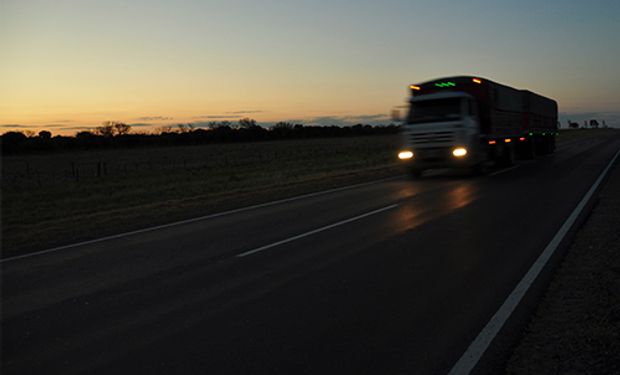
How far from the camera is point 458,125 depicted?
16.7 metres

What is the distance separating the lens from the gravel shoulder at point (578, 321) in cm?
367

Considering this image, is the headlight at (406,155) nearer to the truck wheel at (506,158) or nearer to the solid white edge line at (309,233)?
the truck wheel at (506,158)

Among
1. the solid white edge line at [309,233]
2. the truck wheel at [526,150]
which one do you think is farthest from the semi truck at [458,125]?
the solid white edge line at [309,233]

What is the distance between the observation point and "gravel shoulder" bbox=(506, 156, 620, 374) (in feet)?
12.0

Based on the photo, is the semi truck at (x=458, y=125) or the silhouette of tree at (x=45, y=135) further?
the silhouette of tree at (x=45, y=135)

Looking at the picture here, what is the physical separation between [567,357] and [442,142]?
44.9ft

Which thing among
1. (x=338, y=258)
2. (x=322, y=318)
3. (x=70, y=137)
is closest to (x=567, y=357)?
(x=322, y=318)

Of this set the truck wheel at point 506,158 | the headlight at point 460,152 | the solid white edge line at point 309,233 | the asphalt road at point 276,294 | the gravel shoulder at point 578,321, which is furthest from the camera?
the truck wheel at point 506,158

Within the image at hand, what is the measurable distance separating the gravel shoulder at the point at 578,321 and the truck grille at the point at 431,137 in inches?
389

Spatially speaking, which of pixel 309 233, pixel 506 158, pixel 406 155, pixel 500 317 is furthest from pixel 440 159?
pixel 500 317

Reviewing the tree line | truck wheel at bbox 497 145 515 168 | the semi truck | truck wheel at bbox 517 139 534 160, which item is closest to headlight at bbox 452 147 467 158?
the semi truck

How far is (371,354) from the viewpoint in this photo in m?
3.96

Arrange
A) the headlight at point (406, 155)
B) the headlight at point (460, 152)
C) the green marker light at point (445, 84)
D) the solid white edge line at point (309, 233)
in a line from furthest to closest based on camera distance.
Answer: the green marker light at point (445, 84), the headlight at point (406, 155), the headlight at point (460, 152), the solid white edge line at point (309, 233)

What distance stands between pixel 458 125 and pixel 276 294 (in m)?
12.8
